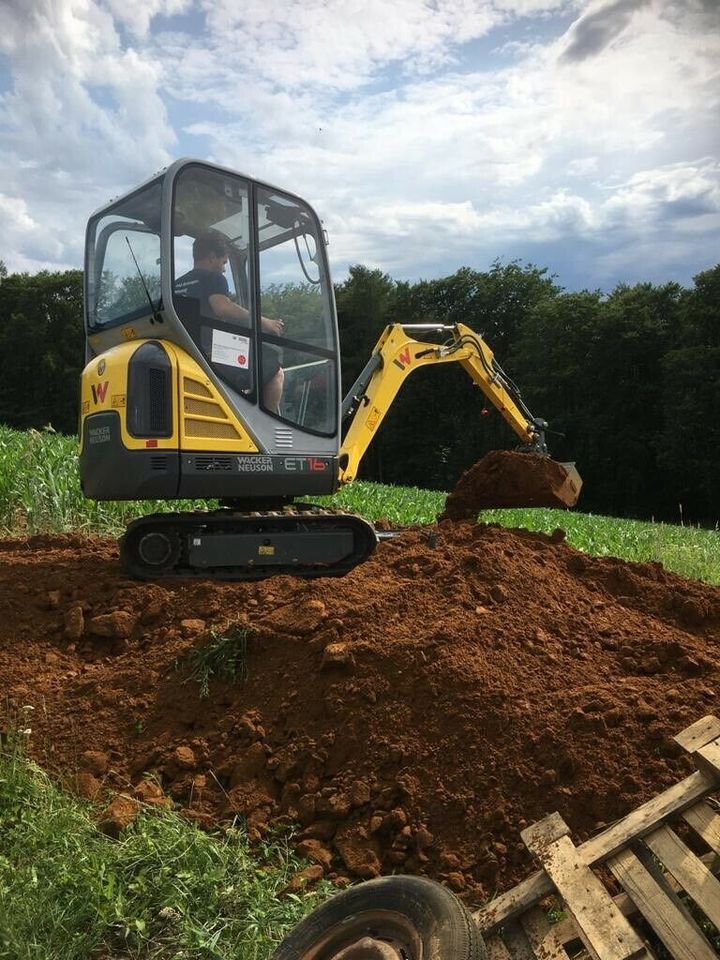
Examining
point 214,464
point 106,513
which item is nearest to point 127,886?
point 214,464

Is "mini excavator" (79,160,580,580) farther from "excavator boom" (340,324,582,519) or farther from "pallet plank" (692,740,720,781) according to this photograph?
"pallet plank" (692,740,720,781)

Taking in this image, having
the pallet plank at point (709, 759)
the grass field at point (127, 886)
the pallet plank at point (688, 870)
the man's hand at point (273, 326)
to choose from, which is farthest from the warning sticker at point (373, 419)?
the pallet plank at point (688, 870)

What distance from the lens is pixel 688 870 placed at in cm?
270

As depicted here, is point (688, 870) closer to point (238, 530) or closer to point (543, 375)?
point (238, 530)

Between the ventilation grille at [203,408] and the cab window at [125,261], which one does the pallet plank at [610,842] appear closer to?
the ventilation grille at [203,408]

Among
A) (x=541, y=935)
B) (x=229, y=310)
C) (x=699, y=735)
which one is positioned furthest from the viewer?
(x=229, y=310)

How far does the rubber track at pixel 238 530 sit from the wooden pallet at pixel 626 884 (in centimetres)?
376

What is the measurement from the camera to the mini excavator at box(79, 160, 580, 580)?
572cm

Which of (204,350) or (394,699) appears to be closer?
(394,699)

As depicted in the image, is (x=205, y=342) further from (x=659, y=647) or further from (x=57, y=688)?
(x=659, y=647)

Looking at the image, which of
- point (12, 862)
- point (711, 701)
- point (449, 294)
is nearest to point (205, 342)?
point (12, 862)

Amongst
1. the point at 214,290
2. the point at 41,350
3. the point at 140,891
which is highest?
the point at 41,350

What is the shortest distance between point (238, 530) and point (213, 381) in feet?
3.96

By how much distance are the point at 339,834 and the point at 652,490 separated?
33100 mm
